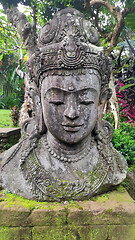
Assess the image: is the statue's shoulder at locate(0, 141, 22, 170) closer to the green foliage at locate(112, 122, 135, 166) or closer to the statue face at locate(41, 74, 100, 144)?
the statue face at locate(41, 74, 100, 144)

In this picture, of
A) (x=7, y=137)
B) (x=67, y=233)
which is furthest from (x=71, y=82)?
(x=7, y=137)

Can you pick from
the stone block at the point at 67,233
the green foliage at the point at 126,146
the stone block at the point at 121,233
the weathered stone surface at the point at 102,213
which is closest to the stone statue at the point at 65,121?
the weathered stone surface at the point at 102,213

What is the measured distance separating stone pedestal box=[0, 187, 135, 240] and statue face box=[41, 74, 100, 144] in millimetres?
685

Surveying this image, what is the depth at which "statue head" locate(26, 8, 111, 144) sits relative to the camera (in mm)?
1891

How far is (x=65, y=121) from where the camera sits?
1.95 metres

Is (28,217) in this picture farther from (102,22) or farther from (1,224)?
(102,22)

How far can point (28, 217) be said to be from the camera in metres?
1.75

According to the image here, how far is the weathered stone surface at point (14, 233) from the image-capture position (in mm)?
1762

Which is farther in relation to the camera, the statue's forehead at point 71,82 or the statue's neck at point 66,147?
the statue's neck at point 66,147

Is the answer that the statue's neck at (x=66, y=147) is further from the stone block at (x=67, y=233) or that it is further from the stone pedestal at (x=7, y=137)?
the stone pedestal at (x=7, y=137)

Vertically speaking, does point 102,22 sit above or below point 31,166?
above

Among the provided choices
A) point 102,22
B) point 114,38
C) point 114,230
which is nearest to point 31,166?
point 114,230

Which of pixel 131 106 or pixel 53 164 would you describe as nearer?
pixel 53 164

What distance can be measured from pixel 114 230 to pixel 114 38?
14.7 ft
